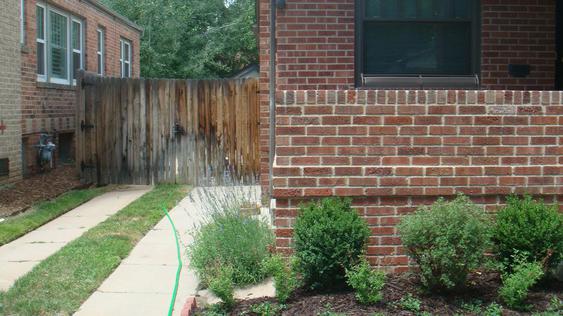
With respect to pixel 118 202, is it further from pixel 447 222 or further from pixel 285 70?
pixel 447 222

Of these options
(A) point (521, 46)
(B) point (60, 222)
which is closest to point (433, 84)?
(A) point (521, 46)

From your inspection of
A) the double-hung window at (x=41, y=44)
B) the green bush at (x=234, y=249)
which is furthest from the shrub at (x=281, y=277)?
the double-hung window at (x=41, y=44)

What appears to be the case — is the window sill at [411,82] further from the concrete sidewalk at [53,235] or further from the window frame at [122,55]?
the window frame at [122,55]

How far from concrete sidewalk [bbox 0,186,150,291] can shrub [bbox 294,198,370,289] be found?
261 centimetres

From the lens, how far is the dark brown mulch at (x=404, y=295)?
5133 mm

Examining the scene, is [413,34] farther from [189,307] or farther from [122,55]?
[122,55]

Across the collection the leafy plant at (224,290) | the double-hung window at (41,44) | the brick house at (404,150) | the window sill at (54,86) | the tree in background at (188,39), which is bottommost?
the leafy plant at (224,290)

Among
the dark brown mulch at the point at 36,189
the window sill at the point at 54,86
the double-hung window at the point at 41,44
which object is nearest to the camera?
the dark brown mulch at the point at 36,189

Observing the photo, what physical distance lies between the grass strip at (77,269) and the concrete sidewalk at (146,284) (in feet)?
0.33

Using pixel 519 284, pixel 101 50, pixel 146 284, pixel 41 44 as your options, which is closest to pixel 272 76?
pixel 146 284

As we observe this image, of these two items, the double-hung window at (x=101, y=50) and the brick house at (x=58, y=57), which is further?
the double-hung window at (x=101, y=50)

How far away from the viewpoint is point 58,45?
15922 millimetres

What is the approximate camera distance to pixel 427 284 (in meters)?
5.36

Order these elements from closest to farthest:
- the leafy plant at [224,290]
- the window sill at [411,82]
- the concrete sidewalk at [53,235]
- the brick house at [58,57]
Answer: the leafy plant at [224,290], the concrete sidewalk at [53,235], the window sill at [411,82], the brick house at [58,57]
